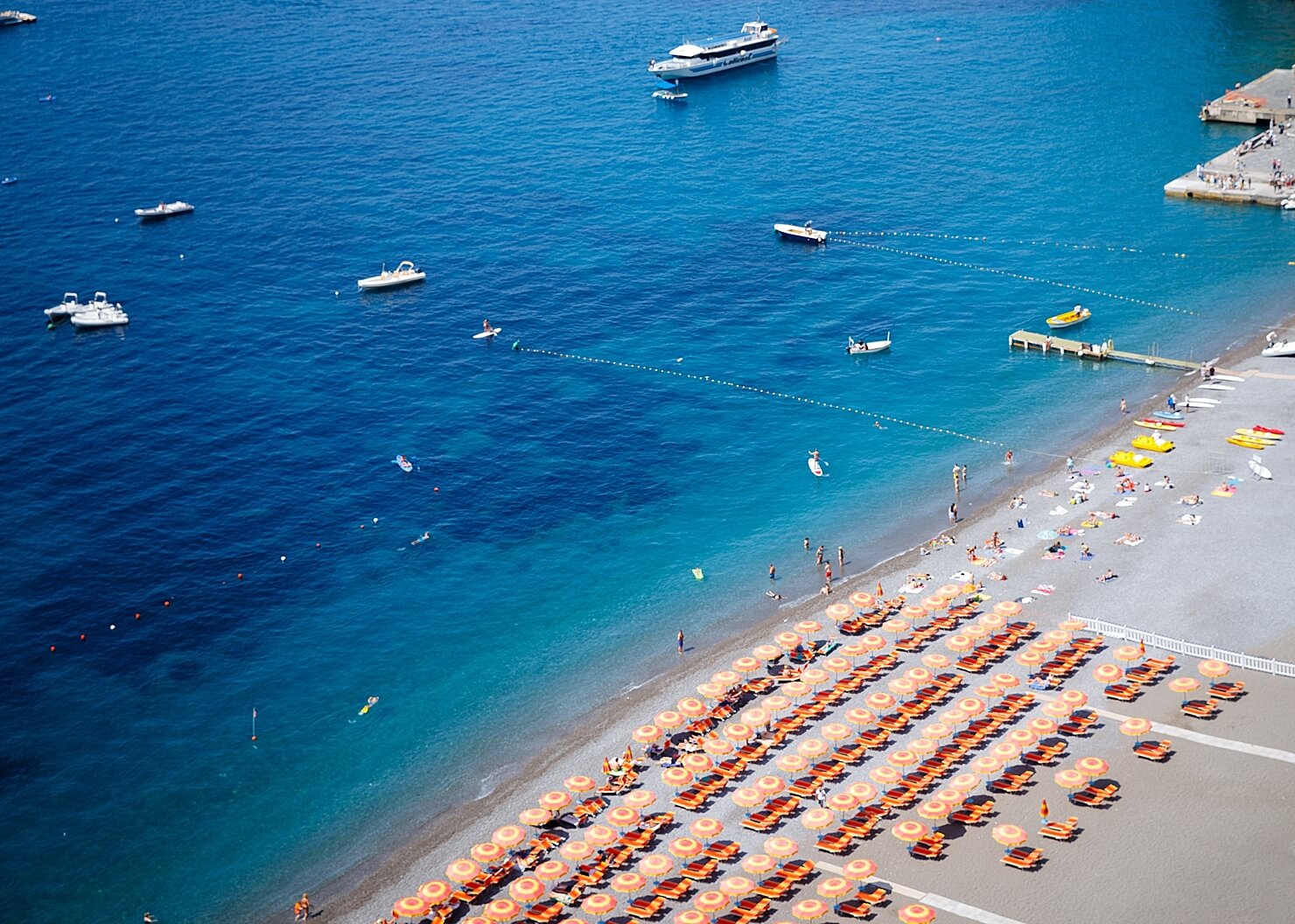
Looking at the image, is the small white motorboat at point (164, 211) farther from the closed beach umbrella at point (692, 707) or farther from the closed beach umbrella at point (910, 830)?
the closed beach umbrella at point (910, 830)

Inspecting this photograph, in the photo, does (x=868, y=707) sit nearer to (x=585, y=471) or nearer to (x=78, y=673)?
(x=585, y=471)

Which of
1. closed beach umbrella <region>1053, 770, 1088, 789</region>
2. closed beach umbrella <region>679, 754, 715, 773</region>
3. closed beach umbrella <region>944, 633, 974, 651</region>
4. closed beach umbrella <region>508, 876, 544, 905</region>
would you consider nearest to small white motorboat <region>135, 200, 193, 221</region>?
closed beach umbrella <region>679, 754, 715, 773</region>

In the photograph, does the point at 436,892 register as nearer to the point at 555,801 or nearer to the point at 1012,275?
the point at 555,801

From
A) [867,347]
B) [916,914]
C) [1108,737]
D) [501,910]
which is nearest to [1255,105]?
[867,347]

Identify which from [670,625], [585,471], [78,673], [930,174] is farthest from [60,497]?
[930,174]

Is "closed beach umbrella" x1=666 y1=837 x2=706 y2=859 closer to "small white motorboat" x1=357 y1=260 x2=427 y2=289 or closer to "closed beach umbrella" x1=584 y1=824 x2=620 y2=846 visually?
"closed beach umbrella" x1=584 y1=824 x2=620 y2=846
